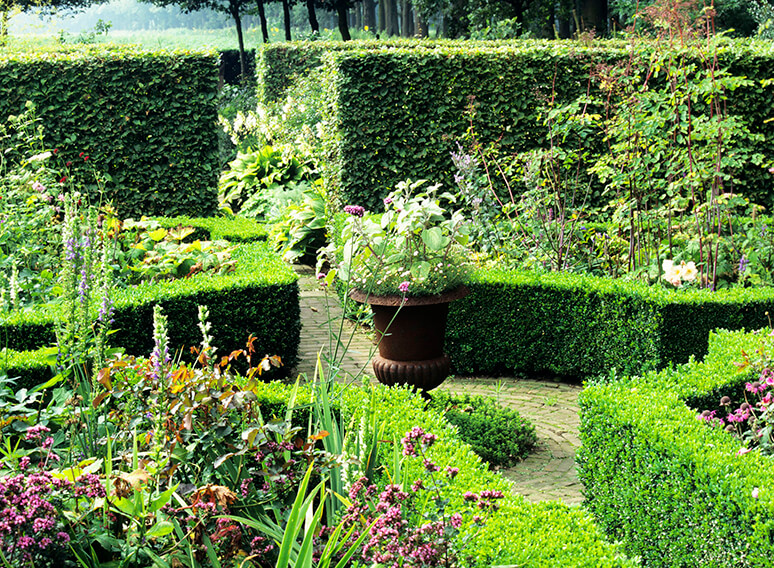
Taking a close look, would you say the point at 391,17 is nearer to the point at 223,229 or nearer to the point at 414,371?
the point at 223,229

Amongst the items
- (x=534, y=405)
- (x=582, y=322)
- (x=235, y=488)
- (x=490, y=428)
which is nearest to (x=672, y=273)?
(x=582, y=322)

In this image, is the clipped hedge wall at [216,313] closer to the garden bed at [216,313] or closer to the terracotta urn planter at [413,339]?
the garden bed at [216,313]

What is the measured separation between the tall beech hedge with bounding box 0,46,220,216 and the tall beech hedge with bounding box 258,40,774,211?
1.75m

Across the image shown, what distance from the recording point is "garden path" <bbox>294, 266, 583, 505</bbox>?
459cm

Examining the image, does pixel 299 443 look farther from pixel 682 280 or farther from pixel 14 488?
pixel 682 280

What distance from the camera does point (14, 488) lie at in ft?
7.36

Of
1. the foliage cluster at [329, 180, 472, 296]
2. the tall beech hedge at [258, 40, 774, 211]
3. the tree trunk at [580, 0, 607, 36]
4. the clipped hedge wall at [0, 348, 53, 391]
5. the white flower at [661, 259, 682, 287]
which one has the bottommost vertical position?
the white flower at [661, 259, 682, 287]

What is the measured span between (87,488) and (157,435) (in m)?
0.29

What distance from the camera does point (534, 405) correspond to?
5910mm

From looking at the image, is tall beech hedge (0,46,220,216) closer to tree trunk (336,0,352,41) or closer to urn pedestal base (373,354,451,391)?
urn pedestal base (373,354,451,391)

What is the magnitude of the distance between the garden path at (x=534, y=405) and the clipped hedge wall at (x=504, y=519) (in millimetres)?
356

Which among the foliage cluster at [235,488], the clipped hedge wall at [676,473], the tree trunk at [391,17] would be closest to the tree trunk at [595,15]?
the tree trunk at [391,17]

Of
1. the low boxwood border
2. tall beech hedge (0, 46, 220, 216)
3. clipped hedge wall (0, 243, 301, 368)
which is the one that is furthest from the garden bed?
tall beech hedge (0, 46, 220, 216)

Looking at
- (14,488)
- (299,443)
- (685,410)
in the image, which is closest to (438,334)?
(685,410)
